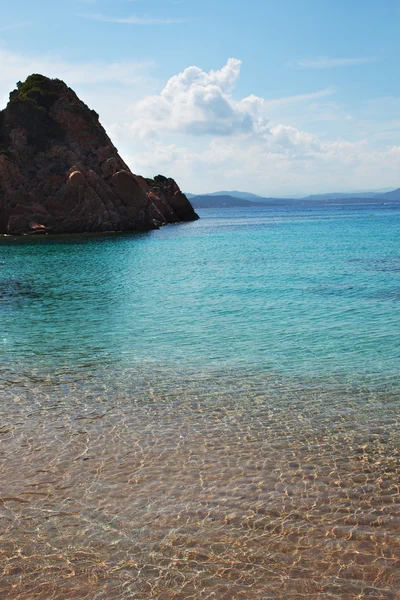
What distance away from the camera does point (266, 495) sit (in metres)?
7.64

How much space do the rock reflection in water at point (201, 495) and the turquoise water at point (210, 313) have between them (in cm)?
270

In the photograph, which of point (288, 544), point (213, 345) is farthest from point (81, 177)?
point (288, 544)

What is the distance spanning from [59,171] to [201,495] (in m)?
74.8

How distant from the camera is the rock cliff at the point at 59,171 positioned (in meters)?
72.0

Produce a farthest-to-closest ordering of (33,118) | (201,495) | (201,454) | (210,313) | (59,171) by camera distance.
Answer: (33,118), (59,171), (210,313), (201,454), (201,495)

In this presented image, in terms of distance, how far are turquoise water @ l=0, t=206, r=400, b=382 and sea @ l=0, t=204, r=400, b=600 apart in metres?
0.13

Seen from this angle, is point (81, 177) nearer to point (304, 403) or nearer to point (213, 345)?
point (213, 345)

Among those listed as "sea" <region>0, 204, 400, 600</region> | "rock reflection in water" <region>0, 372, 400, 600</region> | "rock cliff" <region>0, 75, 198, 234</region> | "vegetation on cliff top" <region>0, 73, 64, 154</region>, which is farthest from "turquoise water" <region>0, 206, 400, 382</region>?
"vegetation on cliff top" <region>0, 73, 64, 154</region>

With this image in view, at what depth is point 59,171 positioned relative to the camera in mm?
76562

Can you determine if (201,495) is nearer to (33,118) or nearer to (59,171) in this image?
(59,171)

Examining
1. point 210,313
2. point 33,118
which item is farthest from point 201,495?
point 33,118

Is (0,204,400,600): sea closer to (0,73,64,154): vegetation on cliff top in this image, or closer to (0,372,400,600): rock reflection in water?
(0,372,400,600): rock reflection in water

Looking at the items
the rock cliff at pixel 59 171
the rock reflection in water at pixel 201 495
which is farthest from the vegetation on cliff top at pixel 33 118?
the rock reflection in water at pixel 201 495

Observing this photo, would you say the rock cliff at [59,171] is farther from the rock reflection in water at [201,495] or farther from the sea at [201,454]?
the rock reflection in water at [201,495]
